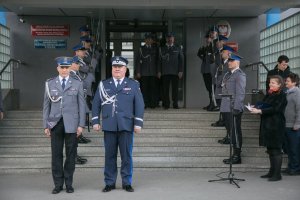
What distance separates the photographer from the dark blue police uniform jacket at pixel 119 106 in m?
6.77

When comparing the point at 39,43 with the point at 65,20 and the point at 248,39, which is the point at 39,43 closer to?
the point at 65,20

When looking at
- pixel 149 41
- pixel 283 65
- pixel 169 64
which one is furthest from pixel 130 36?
pixel 283 65

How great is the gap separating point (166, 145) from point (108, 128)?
268cm

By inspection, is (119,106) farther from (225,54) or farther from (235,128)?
(225,54)

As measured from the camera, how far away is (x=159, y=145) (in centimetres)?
927

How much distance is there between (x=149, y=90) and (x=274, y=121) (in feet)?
17.0

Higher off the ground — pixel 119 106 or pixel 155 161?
pixel 119 106

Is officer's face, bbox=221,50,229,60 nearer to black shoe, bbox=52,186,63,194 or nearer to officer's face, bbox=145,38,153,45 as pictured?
officer's face, bbox=145,38,153,45

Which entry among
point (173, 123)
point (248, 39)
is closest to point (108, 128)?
point (173, 123)

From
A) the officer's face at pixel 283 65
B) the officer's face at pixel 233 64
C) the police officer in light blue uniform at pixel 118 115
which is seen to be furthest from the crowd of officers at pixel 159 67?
the police officer in light blue uniform at pixel 118 115

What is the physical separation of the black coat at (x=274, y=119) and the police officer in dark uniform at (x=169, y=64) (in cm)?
444

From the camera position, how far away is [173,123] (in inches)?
404

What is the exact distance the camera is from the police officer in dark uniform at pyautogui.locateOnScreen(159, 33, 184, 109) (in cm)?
1178

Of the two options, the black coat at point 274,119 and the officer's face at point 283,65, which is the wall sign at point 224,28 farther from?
the black coat at point 274,119
